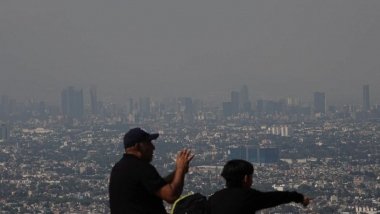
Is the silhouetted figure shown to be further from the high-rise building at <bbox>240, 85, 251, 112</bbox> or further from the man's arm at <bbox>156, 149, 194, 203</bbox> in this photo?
the high-rise building at <bbox>240, 85, 251, 112</bbox>

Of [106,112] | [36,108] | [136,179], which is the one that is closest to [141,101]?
[106,112]

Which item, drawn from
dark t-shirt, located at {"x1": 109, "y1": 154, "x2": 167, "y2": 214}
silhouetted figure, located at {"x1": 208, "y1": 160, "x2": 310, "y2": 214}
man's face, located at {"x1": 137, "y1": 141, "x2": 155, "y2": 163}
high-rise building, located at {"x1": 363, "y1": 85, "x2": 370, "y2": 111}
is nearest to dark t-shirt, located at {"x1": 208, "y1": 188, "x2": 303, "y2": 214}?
silhouetted figure, located at {"x1": 208, "y1": 160, "x2": 310, "y2": 214}

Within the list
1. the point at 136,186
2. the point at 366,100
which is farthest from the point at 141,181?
→ the point at 366,100

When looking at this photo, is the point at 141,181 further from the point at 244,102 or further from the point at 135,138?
the point at 244,102

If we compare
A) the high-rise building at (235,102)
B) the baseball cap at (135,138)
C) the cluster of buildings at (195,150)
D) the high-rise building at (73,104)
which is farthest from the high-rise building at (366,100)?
the baseball cap at (135,138)

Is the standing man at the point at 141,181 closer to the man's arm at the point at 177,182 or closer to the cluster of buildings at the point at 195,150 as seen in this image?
the man's arm at the point at 177,182

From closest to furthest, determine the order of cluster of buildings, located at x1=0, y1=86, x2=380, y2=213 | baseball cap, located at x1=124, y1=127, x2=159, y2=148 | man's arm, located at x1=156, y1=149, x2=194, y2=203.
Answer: man's arm, located at x1=156, y1=149, x2=194, y2=203 < baseball cap, located at x1=124, y1=127, x2=159, y2=148 < cluster of buildings, located at x1=0, y1=86, x2=380, y2=213
